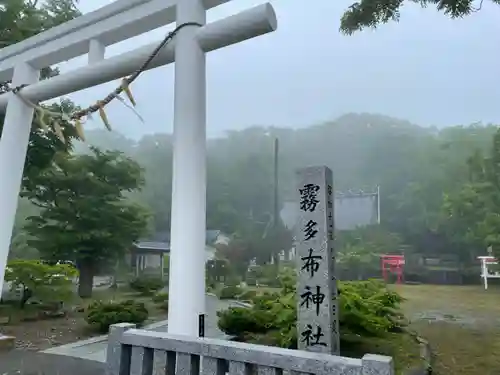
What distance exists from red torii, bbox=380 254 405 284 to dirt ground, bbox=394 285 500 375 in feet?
1.14

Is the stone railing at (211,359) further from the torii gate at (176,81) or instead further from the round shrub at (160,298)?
the round shrub at (160,298)

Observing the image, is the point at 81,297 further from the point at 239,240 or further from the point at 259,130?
the point at 259,130

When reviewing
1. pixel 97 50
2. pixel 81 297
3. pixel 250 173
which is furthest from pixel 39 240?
pixel 97 50

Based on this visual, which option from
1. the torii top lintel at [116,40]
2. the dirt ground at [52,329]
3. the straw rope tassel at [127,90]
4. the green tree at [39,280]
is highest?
the torii top lintel at [116,40]

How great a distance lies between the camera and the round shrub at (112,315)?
5152mm

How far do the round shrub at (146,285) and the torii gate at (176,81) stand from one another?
405 centimetres

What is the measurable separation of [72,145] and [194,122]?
4705mm

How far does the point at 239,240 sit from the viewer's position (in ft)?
25.6

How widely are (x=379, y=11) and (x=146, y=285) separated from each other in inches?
246

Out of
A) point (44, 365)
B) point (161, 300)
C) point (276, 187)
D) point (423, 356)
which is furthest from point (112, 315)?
point (276, 187)

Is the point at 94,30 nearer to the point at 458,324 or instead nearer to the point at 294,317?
the point at 294,317

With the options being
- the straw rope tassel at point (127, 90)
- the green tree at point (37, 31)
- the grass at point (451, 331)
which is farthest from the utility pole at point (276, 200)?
the straw rope tassel at point (127, 90)

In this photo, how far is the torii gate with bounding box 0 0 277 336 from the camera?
255 cm

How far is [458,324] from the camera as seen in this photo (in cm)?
523
